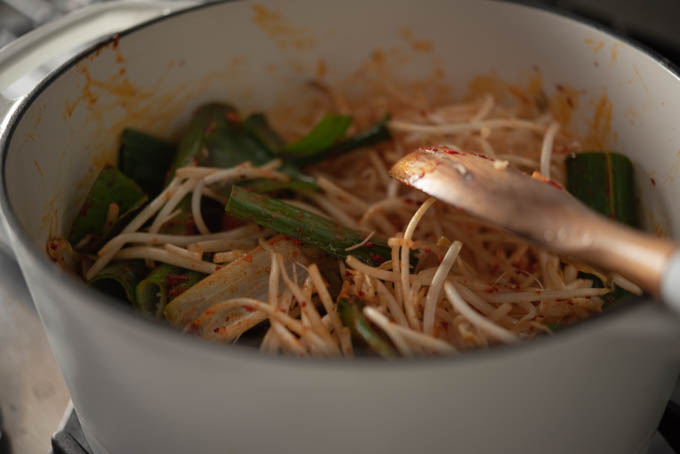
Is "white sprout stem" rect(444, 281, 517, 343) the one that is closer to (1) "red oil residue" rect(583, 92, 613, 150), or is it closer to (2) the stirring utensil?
(2) the stirring utensil

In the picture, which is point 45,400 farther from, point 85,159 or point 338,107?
point 338,107

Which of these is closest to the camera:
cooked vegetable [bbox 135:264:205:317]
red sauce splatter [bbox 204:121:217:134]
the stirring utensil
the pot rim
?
the pot rim

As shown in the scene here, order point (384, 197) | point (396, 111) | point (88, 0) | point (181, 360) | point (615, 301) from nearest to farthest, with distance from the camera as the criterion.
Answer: point (181, 360)
point (615, 301)
point (384, 197)
point (396, 111)
point (88, 0)

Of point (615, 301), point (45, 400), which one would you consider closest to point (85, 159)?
point (45, 400)

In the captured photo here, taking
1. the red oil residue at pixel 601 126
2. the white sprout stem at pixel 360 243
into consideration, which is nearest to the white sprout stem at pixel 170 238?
the white sprout stem at pixel 360 243

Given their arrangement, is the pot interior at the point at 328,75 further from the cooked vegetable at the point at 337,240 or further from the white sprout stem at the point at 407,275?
the white sprout stem at the point at 407,275

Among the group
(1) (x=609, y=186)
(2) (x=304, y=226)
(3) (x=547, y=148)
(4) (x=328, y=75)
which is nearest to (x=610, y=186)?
(1) (x=609, y=186)

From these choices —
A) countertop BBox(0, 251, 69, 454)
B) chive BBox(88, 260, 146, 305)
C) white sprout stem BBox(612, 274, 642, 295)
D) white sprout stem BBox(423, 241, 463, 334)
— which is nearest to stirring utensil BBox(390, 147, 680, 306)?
white sprout stem BBox(423, 241, 463, 334)
